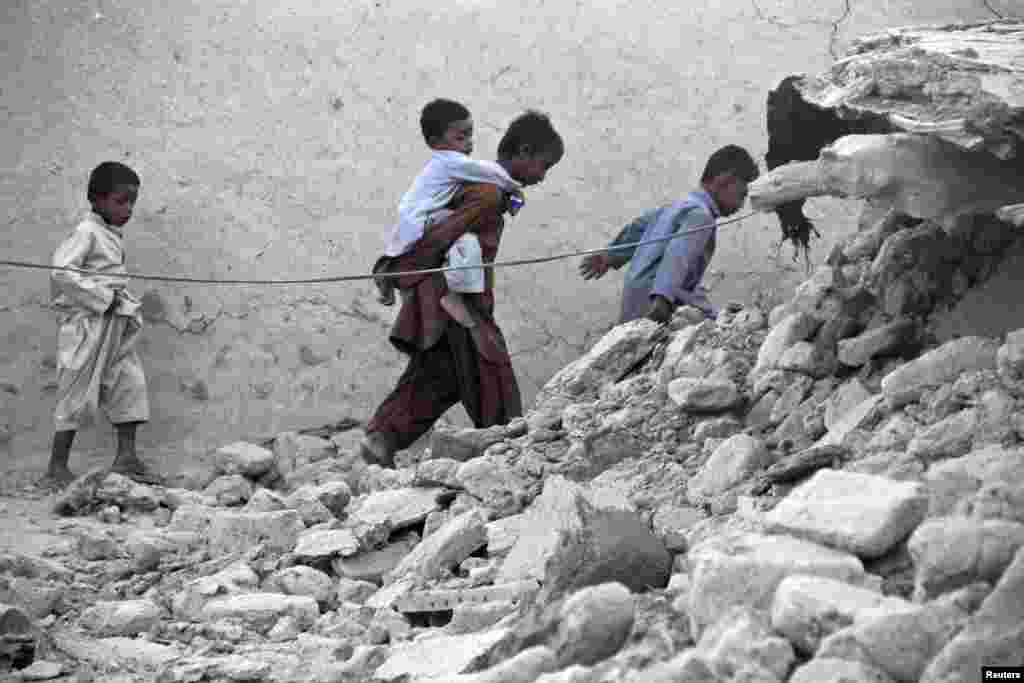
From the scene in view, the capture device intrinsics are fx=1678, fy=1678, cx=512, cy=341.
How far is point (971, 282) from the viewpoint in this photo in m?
4.07

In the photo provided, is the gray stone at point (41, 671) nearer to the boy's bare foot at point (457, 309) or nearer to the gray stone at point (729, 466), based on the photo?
the gray stone at point (729, 466)

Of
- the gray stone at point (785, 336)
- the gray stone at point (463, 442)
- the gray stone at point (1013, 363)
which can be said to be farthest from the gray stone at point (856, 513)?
the gray stone at point (463, 442)

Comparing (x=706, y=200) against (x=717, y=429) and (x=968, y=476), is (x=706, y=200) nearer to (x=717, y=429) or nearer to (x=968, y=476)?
(x=717, y=429)

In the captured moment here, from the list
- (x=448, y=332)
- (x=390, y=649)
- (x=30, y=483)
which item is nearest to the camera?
(x=390, y=649)

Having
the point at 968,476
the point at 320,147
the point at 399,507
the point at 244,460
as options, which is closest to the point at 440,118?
the point at 320,147

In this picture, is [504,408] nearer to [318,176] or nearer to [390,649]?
[318,176]

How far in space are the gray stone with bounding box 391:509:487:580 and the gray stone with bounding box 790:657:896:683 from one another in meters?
1.86

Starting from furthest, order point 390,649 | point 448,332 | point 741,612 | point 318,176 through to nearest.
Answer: point 318,176, point 448,332, point 390,649, point 741,612

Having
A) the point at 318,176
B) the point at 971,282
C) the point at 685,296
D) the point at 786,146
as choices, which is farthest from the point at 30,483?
the point at 971,282

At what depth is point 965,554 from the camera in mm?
2691

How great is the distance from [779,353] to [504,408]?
173 centimetres

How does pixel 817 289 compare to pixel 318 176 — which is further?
pixel 318 176

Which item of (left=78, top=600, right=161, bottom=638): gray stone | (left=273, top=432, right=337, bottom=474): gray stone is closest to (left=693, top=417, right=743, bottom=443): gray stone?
(left=78, top=600, right=161, bottom=638): gray stone

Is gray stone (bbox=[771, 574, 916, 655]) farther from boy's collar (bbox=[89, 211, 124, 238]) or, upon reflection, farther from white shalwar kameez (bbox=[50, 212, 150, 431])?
boy's collar (bbox=[89, 211, 124, 238])
